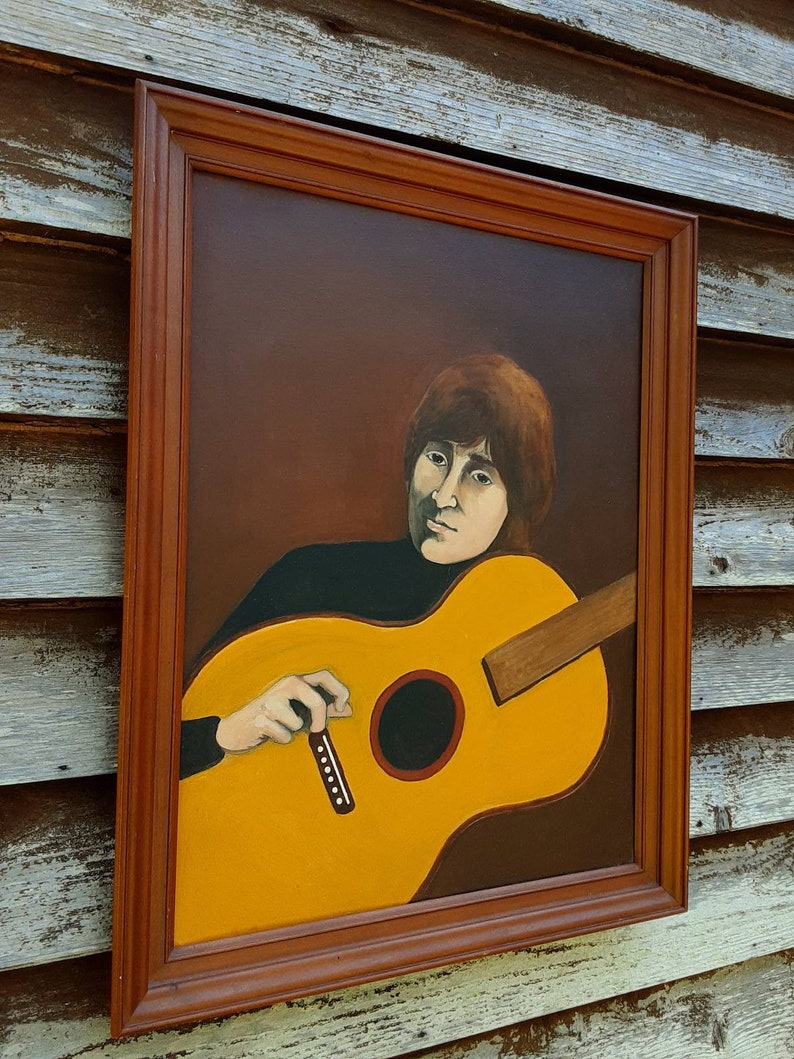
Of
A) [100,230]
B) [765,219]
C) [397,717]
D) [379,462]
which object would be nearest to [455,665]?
[397,717]

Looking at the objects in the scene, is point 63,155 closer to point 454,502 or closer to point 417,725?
point 454,502

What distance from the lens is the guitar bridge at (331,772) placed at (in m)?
0.67

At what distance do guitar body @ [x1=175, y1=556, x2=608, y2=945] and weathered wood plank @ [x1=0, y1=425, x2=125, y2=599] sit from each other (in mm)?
131

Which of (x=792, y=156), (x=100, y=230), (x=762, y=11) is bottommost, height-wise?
(x=100, y=230)

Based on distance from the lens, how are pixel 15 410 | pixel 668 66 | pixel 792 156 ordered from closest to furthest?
pixel 15 410 → pixel 668 66 → pixel 792 156

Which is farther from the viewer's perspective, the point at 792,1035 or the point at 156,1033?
the point at 792,1035

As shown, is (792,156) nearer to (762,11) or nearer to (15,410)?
(762,11)

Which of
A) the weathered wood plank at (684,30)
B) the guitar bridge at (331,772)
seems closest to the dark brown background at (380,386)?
the guitar bridge at (331,772)

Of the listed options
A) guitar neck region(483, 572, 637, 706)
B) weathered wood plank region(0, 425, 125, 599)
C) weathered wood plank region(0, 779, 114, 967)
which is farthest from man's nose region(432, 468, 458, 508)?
weathered wood plank region(0, 779, 114, 967)

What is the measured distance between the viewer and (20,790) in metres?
0.63

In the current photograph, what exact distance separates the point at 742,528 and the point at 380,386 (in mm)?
536

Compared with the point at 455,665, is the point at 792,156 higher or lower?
higher

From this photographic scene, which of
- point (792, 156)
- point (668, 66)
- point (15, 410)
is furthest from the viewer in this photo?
point (792, 156)

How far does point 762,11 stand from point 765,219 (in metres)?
0.25
